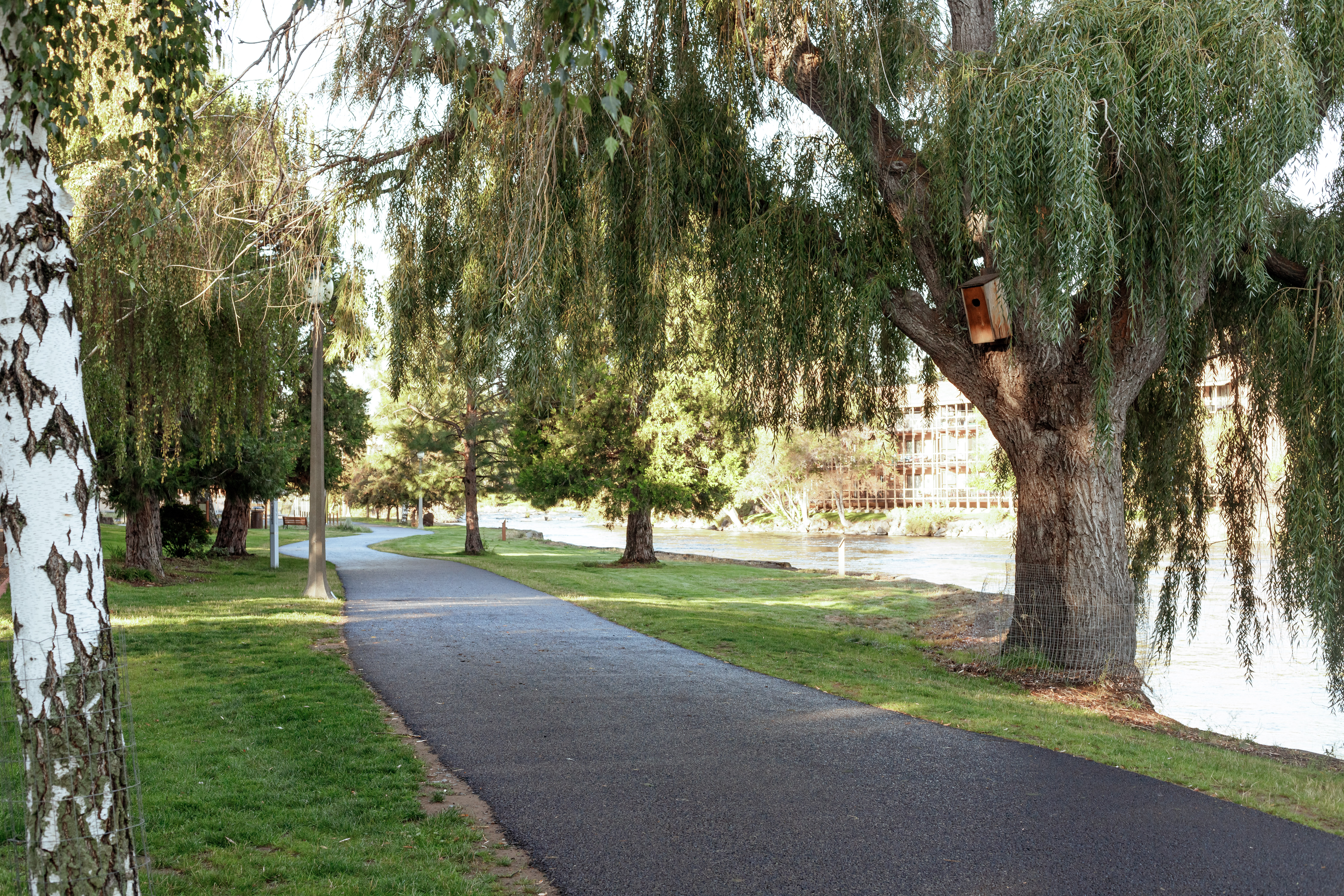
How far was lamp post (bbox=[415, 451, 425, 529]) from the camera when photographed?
4497 centimetres

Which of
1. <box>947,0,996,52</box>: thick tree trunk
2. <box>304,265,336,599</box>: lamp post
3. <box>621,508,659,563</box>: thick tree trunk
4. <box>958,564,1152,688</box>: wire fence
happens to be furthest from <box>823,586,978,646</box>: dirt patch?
<box>304,265,336,599</box>: lamp post

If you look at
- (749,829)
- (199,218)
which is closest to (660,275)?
(199,218)

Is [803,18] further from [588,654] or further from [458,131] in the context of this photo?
[588,654]

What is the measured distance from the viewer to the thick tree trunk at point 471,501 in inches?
1362

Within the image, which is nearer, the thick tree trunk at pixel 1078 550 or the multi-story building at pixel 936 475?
the thick tree trunk at pixel 1078 550

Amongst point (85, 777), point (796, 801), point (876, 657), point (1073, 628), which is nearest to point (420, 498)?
point (876, 657)

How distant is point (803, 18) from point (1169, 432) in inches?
238

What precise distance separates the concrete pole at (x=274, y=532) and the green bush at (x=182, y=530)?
2.74 m

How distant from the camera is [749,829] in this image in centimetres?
553

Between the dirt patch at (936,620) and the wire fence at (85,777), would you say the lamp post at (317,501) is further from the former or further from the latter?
the wire fence at (85,777)

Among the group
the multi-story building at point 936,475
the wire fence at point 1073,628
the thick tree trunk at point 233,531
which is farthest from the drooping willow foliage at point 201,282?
the multi-story building at point 936,475

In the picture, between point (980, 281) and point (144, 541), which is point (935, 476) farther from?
point (980, 281)

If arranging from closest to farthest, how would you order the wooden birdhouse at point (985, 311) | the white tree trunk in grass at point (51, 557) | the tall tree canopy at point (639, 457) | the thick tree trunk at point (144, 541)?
1. the white tree trunk in grass at point (51, 557)
2. the wooden birdhouse at point (985, 311)
3. the thick tree trunk at point (144, 541)
4. the tall tree canopy at point (639, 457)

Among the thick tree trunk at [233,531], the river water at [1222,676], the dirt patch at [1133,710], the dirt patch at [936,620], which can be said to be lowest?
the river water at [1222,676]
